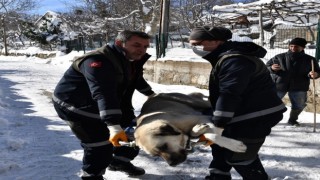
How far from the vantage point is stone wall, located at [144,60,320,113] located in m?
9.55

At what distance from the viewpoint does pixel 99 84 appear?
2.78 m

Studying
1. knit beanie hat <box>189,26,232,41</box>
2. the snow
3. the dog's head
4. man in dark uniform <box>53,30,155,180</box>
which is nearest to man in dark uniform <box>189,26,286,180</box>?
knit beanie hat <box>189,26,232,41</box>

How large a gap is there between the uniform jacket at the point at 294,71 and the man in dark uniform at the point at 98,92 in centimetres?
324

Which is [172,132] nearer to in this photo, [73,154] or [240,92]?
[240,92]

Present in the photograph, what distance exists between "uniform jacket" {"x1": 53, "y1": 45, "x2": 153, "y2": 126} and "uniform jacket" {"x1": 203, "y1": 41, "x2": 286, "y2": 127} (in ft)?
2.28

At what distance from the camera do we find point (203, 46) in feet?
9.34

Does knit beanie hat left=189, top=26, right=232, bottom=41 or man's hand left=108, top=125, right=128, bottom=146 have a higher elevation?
knit beanie hat left=189, top=26, right=232, bottom=41

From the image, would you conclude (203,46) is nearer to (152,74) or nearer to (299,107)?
(299,107)

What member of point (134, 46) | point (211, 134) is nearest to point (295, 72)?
point (134, 46)

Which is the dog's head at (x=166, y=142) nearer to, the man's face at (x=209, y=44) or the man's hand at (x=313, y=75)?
the man's face at (x=209, y=44)

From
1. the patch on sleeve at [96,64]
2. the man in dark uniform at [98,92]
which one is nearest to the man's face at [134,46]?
the man in dark uniform at [98,92]

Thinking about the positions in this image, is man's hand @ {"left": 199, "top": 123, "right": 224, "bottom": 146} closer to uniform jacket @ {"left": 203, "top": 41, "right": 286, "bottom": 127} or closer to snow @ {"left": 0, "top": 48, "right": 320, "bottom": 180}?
uniform jacket @ {"left": 203, "top": 41, "right": 286, "bottom": 127}

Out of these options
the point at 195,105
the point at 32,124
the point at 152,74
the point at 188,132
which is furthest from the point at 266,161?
the point at 152,74

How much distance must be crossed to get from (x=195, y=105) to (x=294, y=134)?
3.16 meters
